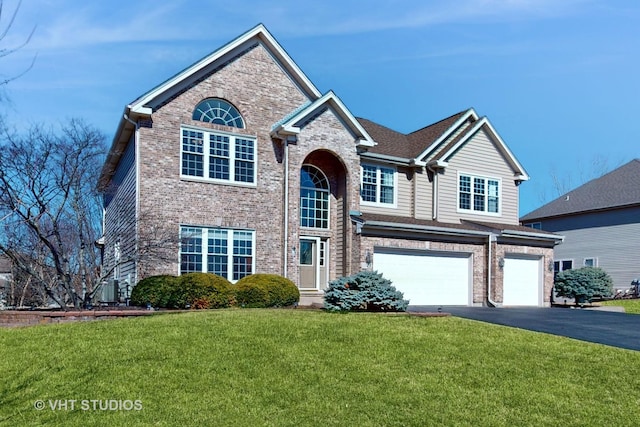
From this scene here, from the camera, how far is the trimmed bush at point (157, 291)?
1536 centimetres

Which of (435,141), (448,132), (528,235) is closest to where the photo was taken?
(528,235)

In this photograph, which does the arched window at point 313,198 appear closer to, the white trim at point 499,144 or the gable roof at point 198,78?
the gable roof at point 198,78

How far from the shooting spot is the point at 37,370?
8.24 metres

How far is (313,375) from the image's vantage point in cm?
809

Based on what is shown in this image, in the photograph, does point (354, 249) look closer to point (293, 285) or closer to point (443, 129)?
point (293, 285)

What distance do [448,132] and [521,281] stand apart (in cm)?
698

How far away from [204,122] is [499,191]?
13.6m

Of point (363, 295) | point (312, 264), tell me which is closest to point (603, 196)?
point (312, 264)

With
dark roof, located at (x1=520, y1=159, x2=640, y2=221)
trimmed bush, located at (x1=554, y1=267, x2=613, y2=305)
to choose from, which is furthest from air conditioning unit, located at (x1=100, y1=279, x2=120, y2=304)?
dark roof, located at (x1=520, y1=159, x2=640, y2=221)

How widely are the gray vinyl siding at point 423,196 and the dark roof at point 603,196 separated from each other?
1395cm

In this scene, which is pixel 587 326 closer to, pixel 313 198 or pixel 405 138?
pixel 313 198

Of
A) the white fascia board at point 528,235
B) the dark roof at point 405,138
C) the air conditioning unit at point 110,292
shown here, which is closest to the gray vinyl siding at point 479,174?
the dark roof at point 405,138

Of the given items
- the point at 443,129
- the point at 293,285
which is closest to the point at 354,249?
the point at 293,285

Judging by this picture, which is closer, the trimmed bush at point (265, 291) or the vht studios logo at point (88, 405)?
the vht studios logo at point (88, 405)
